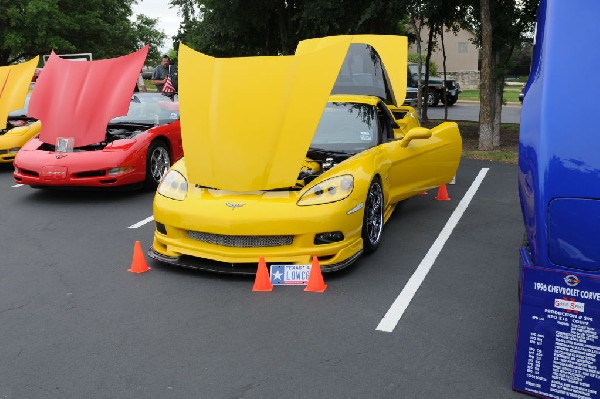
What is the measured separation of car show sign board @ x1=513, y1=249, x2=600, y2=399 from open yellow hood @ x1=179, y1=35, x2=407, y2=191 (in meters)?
2.48

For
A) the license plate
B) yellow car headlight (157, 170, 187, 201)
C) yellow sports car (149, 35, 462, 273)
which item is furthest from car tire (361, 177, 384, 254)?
the license plate

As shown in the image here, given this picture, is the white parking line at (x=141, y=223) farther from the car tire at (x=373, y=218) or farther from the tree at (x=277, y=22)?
the tree at (x=277, y=22)

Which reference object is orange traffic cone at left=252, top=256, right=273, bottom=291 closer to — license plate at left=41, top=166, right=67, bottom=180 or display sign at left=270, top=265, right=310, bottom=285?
display sign at left=270, top=265, right=310, bottom=285

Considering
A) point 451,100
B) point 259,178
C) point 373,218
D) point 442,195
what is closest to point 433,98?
point 451,100

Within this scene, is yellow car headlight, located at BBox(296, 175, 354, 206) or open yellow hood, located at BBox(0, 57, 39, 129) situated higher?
open yellow hood, located at BBox(0, 57, 39, 129)

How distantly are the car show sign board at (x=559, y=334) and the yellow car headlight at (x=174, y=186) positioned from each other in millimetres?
3151

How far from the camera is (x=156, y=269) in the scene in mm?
5395

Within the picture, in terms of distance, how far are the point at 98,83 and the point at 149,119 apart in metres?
1.23

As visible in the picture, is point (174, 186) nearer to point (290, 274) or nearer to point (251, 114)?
point (251, 114)

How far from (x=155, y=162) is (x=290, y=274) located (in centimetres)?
448

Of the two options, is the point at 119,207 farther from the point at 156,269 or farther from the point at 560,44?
the point at 560,44

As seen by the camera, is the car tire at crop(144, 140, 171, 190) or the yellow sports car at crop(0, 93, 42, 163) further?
the yellow sports car at crop(0, 93, 42, 163)

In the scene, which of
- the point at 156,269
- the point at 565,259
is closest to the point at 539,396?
the point at 565,259

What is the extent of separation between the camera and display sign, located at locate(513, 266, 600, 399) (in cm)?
296
